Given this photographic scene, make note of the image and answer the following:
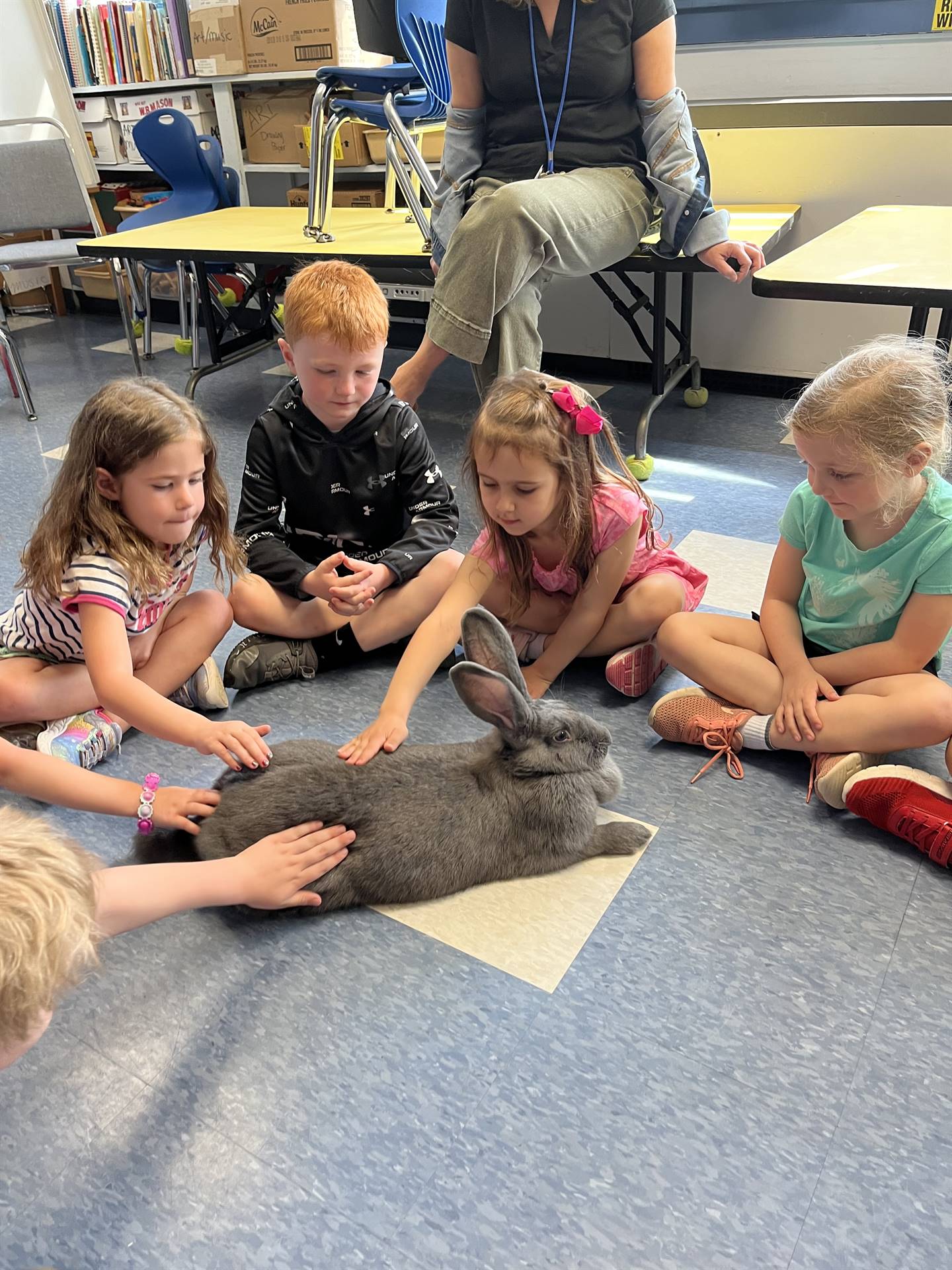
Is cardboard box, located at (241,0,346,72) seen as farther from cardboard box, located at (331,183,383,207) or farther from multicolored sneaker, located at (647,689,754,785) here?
multicolored sneaker, located at (647,689,754,785)

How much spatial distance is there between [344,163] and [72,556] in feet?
8.51

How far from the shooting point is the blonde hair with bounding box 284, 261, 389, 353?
1357 mm

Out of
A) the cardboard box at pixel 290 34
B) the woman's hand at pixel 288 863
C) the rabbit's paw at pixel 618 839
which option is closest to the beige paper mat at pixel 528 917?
the rabbit's paw at pixel 618 839

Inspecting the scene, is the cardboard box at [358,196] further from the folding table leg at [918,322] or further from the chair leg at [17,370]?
the folding table leg at [918,322]

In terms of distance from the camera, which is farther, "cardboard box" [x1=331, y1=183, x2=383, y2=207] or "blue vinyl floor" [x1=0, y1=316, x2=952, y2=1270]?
"cardboard box" [x1=331, y1=183, x2=383, y2=207]

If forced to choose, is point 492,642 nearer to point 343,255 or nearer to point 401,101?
point 343,255

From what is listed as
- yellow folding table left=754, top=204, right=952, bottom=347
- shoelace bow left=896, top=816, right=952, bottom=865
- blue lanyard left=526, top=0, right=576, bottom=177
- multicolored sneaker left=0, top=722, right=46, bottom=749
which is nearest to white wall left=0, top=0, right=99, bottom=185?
blue lanyard left=526, top=0, right=576, bottom=177

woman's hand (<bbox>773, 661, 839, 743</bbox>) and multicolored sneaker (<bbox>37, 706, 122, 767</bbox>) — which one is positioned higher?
woman's hand (<bbox>773, 661, 839, 743</bbox>)

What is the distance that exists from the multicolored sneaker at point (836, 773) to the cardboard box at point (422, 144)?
92.1 inches

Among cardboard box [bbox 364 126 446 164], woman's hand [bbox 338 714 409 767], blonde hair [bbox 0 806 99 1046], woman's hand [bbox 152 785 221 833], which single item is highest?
cardboard box [bbox 364 126 446 164]

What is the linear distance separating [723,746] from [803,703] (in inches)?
5.2

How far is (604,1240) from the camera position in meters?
0.73

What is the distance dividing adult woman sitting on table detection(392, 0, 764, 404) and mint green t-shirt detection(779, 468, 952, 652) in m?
0.89

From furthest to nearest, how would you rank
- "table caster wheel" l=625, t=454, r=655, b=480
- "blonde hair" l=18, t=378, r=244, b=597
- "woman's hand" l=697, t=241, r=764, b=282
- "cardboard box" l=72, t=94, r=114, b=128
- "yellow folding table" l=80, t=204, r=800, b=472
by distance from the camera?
"cardboard box" l=72, t=94, r=114, b=128 < "yellow folding table" l=80, t=204, r=800, b=472 < "table caster wheel" l=625, t=454, r=655, b=480 < "woman's hand" l=697, t=241, r=764, b=282 < "blonde hair" l=18, t=378, r=244, b=597
